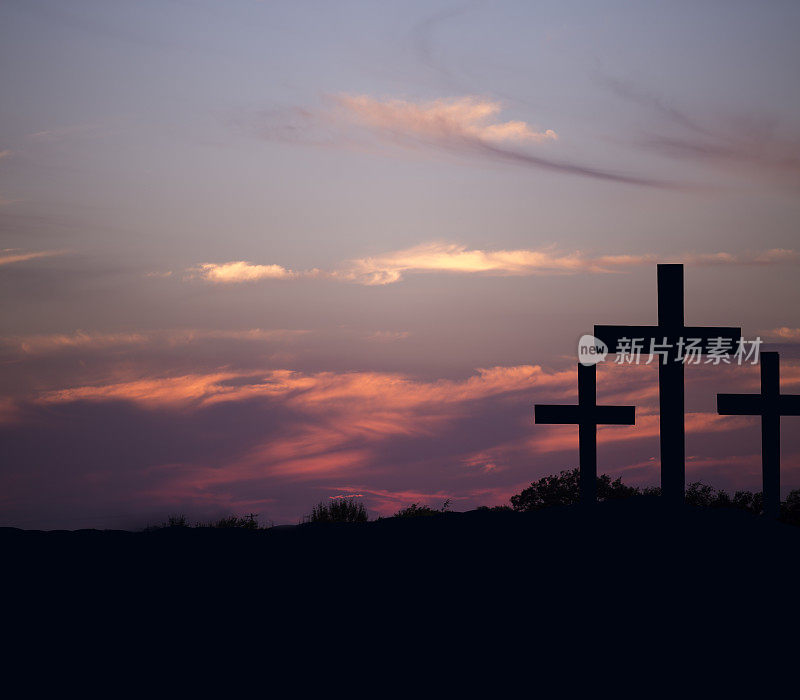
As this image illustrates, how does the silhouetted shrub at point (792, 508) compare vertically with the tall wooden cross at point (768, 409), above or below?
below

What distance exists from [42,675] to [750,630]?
655 cm

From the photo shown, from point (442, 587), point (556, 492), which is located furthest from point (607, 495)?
point (442, 587)

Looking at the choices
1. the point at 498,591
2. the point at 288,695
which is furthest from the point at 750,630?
the point at 288,695

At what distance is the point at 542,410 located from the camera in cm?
1320

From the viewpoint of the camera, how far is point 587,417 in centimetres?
1319

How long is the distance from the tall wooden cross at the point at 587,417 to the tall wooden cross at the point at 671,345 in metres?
0.56

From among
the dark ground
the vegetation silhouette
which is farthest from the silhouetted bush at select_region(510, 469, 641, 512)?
the dark ground

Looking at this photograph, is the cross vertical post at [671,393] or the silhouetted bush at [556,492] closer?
the cross vertical post at [671,393]

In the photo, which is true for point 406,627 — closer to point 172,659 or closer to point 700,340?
point 172,659

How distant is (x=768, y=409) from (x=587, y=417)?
10.8 ft

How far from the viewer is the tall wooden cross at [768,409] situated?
13930mm

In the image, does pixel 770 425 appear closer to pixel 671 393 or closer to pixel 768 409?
pixel 768 409

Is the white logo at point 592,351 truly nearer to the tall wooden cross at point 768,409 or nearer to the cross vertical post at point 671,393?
the cross vertical post at point 671,393

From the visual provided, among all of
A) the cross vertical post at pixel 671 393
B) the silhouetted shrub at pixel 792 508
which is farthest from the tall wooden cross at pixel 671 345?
the silhouetted shrub at pixel 792 508
